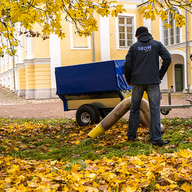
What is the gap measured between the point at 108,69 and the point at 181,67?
19918 millimetres

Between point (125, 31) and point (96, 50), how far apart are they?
3657mm

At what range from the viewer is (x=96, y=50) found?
2484 cm

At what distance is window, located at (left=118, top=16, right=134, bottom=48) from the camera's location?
2581cm

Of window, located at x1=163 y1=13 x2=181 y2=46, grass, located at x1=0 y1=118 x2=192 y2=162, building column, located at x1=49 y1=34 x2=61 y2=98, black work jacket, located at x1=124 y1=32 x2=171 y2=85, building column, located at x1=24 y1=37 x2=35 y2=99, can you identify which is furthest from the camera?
building column, located at x1=24 y1=37 x2=35 y2=99

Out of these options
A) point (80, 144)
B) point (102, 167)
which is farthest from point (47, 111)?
point (102, 167)

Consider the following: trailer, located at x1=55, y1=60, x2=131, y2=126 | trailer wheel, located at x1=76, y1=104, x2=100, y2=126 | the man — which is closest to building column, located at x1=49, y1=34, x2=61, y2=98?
trailer, located at x1=55, y1=60, x2=131, y2=126

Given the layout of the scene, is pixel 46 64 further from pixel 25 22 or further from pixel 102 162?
pixel 102 162

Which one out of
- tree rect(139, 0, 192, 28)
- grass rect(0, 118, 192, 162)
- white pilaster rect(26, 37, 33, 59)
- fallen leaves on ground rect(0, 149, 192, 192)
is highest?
white pilaster rect(26, 37, 33, 59)

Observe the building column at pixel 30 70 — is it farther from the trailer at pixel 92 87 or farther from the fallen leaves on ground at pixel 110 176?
the fallen leaves on ground at pixel 110 176

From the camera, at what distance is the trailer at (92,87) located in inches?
289

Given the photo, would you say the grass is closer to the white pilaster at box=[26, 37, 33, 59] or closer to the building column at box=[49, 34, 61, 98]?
the building column at box=[49, 34, 61, 98]

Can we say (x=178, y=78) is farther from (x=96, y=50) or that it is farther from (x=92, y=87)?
(x=92, y=87)

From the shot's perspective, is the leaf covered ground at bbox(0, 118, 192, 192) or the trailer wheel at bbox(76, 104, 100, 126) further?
the trailer wheel at bbox(76, 104, 100, 126)

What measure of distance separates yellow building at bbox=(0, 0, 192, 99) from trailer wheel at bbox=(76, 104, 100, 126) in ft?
51.8
